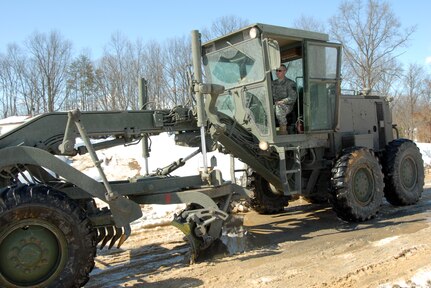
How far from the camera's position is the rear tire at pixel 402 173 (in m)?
8.65

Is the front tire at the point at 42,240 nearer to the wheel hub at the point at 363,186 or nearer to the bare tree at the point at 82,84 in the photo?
the wheel hub at the point at 363,186

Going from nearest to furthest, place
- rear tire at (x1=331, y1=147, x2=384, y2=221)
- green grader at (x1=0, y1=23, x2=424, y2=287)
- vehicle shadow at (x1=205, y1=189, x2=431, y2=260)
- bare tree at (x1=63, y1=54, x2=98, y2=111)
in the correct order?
1. green grader at (x1=0, y1=23, x2=424, y2=287)
2. vehicle shadow at (x1=205, y1=189, x2=431, y2=260)
3. rear tire at (x1=331, y1=147, x2=384, y2=221)
4. bare tree at (x1=63, y1=54, x2=98, y2=111)

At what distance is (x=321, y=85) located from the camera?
7707mm

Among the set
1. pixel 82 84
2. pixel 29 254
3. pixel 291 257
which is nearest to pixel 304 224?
pixel 291 257

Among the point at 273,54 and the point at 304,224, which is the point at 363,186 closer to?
the point at 304,224

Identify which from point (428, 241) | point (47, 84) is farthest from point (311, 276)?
point (47, 84)

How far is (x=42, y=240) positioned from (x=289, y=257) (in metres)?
2.93

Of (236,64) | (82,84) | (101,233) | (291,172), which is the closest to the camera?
(101,233)

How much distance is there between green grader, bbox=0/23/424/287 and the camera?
14.7 feet

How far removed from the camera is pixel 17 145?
4902 mm

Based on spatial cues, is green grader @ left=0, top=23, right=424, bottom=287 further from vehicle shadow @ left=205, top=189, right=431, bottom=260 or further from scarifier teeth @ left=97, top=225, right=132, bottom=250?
vehicle shadow @ left=205, top=189, right=431, bottom=260

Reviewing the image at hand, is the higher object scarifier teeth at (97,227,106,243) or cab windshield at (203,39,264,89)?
cab windshield at (203,39,264,89)

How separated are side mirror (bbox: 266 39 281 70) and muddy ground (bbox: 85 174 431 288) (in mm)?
2531

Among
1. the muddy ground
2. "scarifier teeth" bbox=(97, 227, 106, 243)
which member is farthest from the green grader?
the muddy ground
